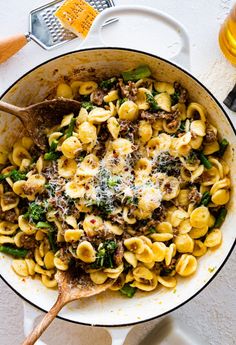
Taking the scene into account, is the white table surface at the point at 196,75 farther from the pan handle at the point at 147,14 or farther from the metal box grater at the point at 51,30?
the pan handle at the point at 147,14

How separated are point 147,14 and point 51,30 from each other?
0.46m

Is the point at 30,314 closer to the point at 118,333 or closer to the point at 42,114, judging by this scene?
the point at 118,333

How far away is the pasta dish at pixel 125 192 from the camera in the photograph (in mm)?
1773

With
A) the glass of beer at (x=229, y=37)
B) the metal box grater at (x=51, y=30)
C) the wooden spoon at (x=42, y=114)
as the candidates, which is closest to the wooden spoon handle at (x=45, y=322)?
the wooden spoon at (x=42, y=114)

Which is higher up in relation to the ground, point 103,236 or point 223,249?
point 103,236

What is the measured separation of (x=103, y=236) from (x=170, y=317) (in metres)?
0.45

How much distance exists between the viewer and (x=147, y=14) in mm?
1784

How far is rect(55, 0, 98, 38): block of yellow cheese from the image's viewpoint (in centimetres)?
206

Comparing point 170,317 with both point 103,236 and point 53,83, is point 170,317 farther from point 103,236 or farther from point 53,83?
point 53,83

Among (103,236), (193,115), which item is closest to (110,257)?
(103,236)

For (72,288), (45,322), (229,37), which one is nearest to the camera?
(45,322)

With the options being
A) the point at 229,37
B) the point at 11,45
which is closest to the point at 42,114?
the point at 11,45

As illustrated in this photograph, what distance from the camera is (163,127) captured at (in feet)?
6.08

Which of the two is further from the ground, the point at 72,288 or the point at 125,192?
the point at 125,192
